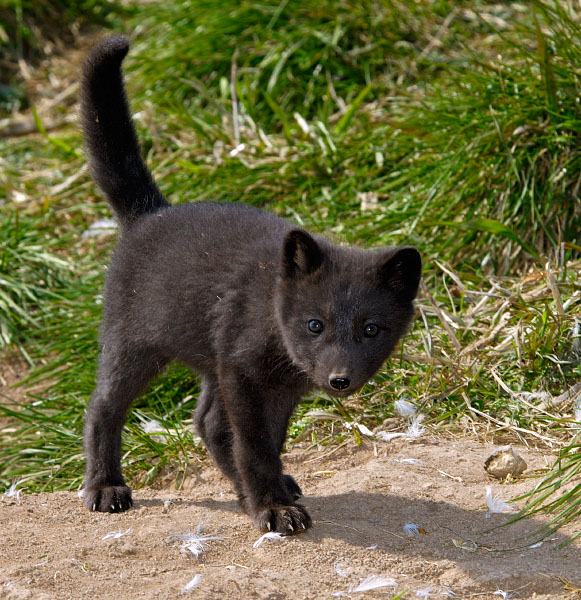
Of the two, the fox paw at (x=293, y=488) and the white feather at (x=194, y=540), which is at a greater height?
the white feather at (x=194, y=540)

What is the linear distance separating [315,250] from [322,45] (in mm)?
4737

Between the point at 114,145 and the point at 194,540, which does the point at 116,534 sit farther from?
the point at 114,145

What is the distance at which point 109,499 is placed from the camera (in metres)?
4.06

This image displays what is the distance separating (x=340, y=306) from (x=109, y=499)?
4.70ft

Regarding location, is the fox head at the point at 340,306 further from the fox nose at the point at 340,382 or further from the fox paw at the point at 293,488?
the fox paw at the point at 293,488

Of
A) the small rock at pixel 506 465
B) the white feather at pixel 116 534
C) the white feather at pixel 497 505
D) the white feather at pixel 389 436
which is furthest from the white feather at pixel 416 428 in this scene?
the white feather at pixel 116 534

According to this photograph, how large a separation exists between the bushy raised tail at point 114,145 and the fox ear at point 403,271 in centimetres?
137

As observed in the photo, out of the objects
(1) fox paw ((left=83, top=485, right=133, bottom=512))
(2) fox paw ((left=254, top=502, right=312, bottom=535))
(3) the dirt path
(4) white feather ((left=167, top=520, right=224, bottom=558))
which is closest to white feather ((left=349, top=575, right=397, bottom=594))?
(3) the dirt path

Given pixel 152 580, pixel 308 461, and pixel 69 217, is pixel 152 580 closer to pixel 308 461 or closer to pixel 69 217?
pixel 308 461

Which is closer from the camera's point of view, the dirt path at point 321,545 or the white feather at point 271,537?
the dirt path at point 321,545

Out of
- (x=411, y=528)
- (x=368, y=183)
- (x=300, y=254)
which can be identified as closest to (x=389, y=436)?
(x=411, y=528)

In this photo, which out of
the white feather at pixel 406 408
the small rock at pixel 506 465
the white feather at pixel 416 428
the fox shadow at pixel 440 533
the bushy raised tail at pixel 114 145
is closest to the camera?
the fox shadow at pixel 440 533

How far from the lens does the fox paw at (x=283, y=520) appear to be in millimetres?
3600

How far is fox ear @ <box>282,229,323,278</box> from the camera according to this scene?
364 centimetres
